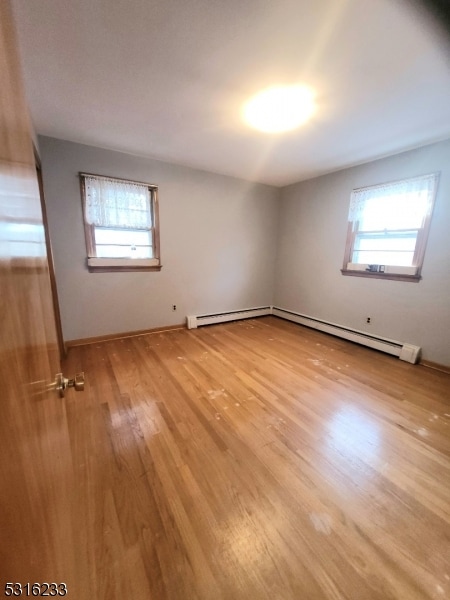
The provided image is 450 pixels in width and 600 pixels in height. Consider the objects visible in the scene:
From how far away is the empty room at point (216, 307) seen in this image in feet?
2.15

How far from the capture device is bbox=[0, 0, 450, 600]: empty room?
2.15ft

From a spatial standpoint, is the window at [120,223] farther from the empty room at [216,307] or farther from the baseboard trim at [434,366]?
the baseboard trim at [434,366]

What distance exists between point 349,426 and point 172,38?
8.79 feet

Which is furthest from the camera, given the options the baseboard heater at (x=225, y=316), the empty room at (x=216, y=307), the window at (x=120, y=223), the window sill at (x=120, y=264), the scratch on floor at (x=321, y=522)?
the baseboard heater at (x=225, y=316)

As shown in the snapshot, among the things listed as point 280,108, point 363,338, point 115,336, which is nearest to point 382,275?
point 363,338

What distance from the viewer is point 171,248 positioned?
338 cm

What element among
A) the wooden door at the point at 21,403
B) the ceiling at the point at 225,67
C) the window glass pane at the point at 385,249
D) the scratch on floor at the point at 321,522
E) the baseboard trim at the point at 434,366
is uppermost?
the ceiling at the point at 225,67

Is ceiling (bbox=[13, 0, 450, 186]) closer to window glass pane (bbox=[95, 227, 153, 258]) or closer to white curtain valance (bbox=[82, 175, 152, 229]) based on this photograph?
white curtain valance (bbox=[82, 175, 152, 229])

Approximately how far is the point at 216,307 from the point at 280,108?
2724mm

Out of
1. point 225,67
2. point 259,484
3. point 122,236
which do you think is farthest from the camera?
point 122,236

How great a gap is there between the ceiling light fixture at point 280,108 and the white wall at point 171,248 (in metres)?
1.50

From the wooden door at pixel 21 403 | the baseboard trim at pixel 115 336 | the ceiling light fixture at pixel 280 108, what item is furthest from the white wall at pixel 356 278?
the wooden door at pixel 21 403

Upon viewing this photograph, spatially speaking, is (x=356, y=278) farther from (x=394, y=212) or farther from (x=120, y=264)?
(x=120, y=264)

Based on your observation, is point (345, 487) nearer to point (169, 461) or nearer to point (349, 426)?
point (349, 426)
